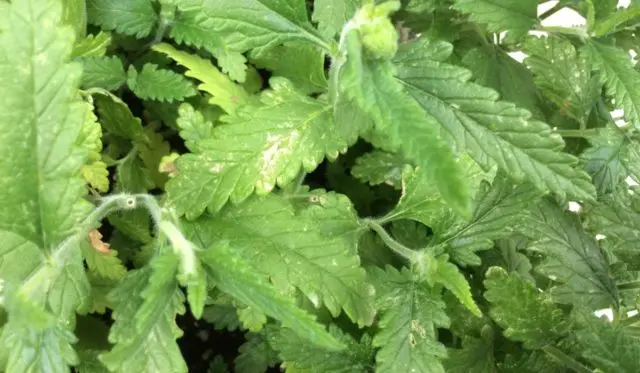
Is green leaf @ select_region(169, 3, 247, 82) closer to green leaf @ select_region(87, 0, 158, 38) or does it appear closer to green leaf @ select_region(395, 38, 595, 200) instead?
green leaf @ select_region(87, 0, 158, 38)

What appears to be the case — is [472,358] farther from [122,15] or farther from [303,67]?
[122,15]

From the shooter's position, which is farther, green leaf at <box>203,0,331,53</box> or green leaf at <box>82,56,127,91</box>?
green leaf at <box>82,56,127,91</box>

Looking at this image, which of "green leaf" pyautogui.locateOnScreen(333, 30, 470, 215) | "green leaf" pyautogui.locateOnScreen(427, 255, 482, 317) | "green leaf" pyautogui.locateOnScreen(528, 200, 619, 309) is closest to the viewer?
"green leaf" pyautogui.locateOnScreen(333, 30, 470, 215)

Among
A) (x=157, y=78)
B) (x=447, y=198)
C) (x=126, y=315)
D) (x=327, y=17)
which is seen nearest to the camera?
(x=447, y=198)

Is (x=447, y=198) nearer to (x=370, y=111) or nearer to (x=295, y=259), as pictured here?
(x=370, y=111)

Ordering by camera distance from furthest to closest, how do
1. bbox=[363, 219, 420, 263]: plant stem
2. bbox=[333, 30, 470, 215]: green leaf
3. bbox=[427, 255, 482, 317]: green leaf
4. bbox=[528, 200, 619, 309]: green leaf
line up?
bbox=[528, 200, 619, 309]: green leaf, bbox=[363, 219, 420, 263]: plant stem, bbox=[427, 255, 482, 317]: green leaf, bbox=[333, 30, 470, 215]: green leaf

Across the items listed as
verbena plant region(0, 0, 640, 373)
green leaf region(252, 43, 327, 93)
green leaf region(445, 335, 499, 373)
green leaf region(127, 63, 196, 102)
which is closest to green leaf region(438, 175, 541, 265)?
verbena plant region(0, 0, 640, 373)

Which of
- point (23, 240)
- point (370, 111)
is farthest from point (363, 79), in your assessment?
point (23, 240)
